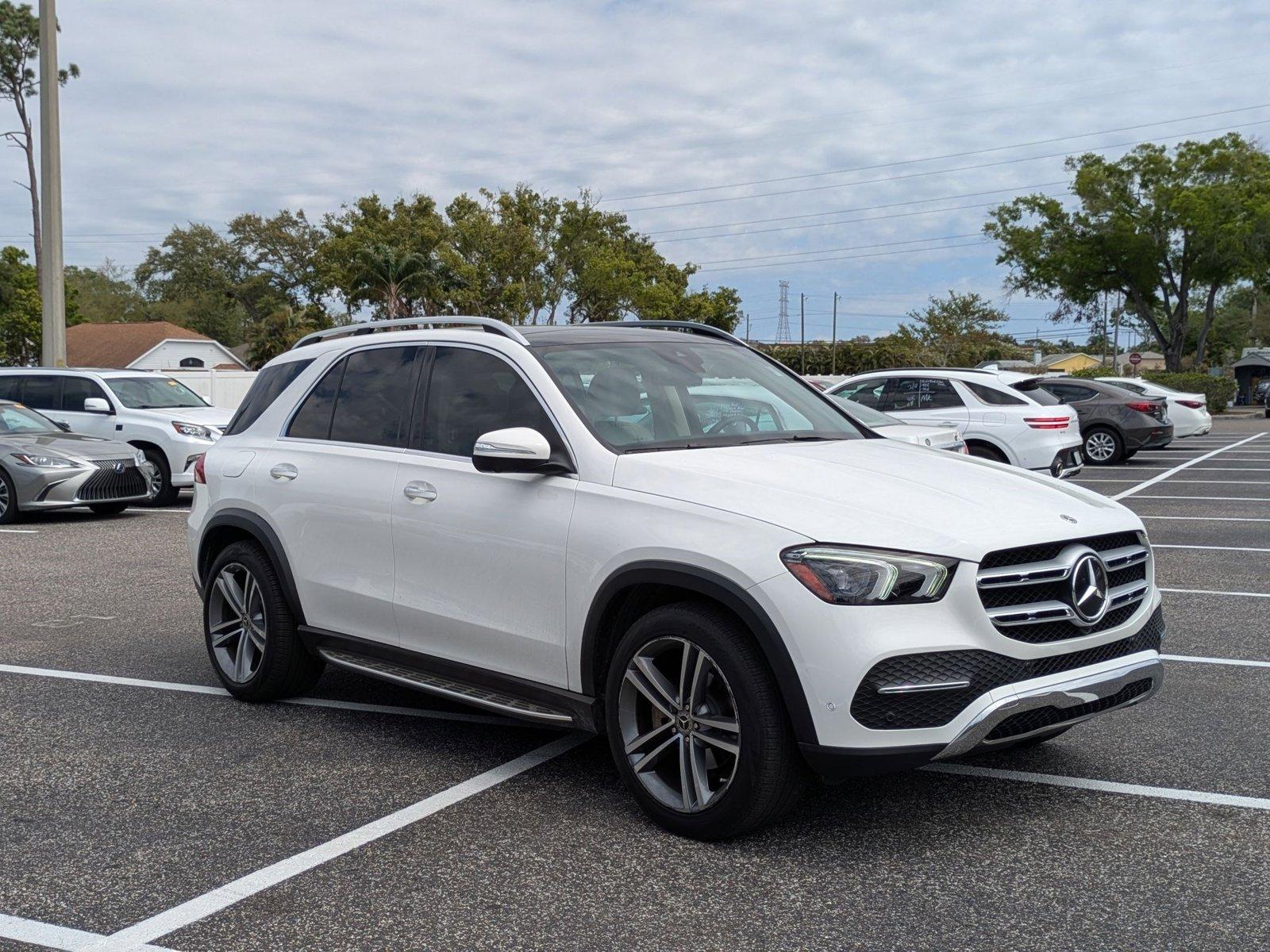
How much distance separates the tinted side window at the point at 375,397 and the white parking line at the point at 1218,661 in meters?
4.14

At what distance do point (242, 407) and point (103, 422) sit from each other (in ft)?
35.7

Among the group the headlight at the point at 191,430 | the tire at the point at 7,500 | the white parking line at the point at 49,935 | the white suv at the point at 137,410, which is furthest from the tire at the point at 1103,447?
the white parking line at the point at 49,935

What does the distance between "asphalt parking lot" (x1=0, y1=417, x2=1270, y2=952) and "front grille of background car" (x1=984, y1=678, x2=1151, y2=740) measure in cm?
42

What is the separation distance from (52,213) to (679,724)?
20.6m

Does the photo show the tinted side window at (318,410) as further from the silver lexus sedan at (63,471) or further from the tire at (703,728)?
the silver lexus sedan at (63,471)

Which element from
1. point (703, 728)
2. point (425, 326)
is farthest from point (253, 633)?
point (703, 728)

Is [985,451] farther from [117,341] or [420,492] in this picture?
[117,341]

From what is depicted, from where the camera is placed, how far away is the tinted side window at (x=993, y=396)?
15.6 meters

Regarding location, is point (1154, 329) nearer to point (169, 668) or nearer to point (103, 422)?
point (103, 422)

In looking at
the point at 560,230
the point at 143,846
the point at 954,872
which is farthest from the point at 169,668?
the point at 560,230

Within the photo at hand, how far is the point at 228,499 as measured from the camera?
617cm

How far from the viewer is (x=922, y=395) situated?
1617 centimetres

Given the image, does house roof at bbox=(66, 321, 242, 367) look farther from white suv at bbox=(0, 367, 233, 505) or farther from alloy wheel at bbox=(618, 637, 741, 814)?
alloy wheel at bbox=(618, 637, 741, 814)

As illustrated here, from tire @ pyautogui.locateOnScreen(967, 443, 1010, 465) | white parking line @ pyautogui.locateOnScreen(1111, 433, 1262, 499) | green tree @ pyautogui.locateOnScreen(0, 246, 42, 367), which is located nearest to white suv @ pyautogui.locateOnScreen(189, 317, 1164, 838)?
tire @ pyautogui.locateOnScreen(967, 443, 1010, 465)
